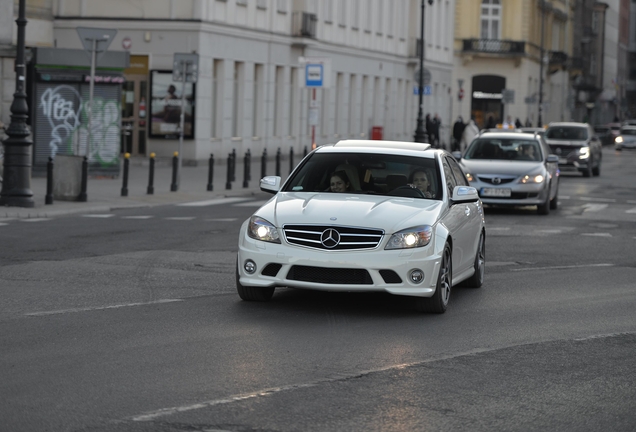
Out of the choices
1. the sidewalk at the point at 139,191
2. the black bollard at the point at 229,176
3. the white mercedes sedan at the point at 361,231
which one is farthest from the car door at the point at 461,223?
the black bollard at the point at 229,176

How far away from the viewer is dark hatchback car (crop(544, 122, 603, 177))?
41469 millimetres

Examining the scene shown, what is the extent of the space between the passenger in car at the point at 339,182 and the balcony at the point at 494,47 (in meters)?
78.1

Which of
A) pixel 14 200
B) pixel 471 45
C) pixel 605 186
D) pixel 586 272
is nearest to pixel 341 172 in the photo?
pixel 586 272

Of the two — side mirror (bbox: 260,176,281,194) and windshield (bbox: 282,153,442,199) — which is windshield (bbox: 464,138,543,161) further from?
side mirror (bbox: 260,176,281,194)

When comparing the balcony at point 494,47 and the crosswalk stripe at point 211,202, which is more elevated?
the balcony at point 494,47

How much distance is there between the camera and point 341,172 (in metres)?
11.6

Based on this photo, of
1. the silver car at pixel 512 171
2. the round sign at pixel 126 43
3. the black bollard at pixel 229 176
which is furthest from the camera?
the round sign at pixel 126 43

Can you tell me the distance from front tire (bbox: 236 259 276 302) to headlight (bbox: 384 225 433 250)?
115 cm

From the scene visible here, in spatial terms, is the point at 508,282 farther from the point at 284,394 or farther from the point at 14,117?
the point at 14,117

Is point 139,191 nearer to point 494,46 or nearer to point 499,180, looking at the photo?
point 499,180

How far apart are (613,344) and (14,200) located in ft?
45.2

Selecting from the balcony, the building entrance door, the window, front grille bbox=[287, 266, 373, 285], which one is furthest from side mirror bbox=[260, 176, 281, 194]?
the window

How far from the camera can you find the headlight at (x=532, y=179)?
23656mm

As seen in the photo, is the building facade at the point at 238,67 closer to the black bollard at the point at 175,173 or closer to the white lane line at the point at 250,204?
the black bollard at the point at 175,173
